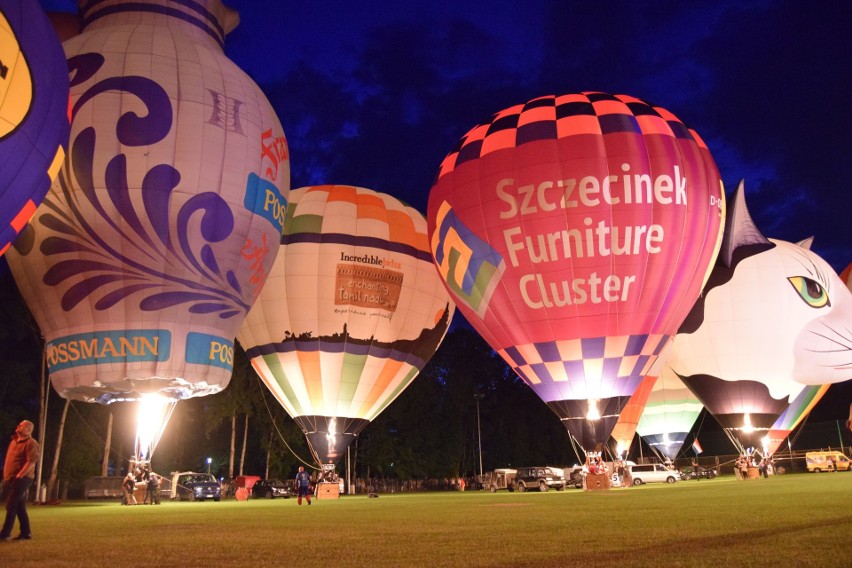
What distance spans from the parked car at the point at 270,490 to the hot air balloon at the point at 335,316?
7.70 meters

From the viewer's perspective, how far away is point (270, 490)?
29078mm

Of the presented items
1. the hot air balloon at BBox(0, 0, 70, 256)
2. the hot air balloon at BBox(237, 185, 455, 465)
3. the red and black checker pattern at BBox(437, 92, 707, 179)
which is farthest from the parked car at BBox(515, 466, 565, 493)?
the hot air balloon at BBox(0, 0, 70, 256)

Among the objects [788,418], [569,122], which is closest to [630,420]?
[788,418]

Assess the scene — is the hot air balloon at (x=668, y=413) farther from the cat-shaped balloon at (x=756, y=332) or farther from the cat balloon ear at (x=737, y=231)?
the cat balloon ear at (x=737, y=231)

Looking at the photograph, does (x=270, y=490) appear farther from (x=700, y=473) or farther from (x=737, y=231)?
(x=700, y=473)

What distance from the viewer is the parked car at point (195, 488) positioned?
23.3m

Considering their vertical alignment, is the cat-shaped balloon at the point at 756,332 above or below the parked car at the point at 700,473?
above

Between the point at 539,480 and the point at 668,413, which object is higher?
the point at 668,413

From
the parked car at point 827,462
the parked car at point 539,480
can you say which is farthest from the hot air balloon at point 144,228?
the parked car at point 827,462

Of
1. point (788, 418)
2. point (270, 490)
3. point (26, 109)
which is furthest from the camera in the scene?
point (270, 490)

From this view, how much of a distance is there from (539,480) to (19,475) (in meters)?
21.2

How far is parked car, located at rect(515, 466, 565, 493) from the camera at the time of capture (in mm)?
26141

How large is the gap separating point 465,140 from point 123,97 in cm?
914

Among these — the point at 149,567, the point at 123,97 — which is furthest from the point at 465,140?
the point at 149,567
